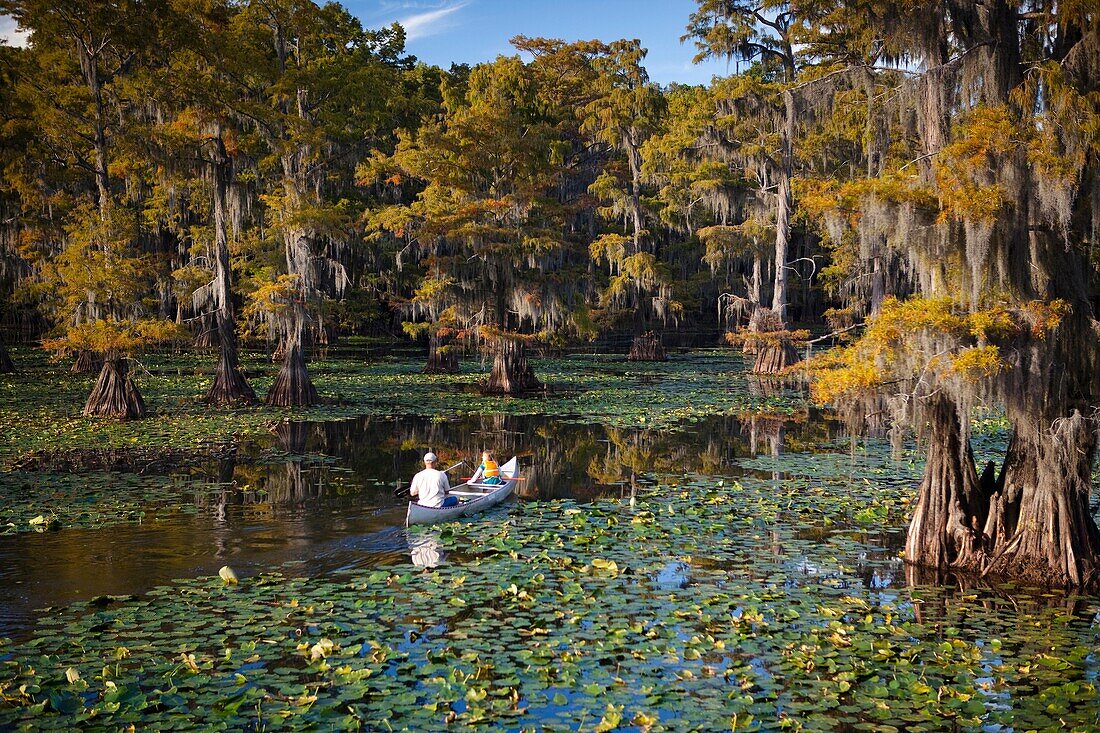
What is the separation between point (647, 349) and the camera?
151 feet

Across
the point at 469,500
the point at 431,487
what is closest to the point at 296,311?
the point at 469,500

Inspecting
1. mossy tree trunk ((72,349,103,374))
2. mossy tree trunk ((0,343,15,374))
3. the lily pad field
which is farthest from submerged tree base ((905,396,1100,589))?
mossy tree trunk ((0,343,15,374))

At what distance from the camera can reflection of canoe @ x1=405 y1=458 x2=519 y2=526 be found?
40.4 feet

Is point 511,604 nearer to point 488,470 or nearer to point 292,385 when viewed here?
point 488,470

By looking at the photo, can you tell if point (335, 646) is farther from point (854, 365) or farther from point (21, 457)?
point (21, 457)

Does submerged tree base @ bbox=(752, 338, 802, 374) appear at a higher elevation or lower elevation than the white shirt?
higher

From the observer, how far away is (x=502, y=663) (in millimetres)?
7457

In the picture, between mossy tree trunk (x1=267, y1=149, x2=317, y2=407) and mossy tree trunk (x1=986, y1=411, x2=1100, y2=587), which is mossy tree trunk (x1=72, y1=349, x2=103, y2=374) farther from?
mossy tree trunk (x1=986, y1=411, x2=1100, y2=587)

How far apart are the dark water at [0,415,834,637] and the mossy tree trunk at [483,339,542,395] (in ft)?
17.4

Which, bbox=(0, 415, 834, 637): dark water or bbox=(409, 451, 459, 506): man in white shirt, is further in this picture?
bbox=(409, 451, 459, 506): man in white shirt

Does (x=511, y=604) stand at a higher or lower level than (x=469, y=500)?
lower

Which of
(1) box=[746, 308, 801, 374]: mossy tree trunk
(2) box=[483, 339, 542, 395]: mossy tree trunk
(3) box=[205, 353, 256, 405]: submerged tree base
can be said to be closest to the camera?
(3) box=[205, 353, 256, 405]: submerged tree base

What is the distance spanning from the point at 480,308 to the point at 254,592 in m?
20.4

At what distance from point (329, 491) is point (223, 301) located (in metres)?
11.7
